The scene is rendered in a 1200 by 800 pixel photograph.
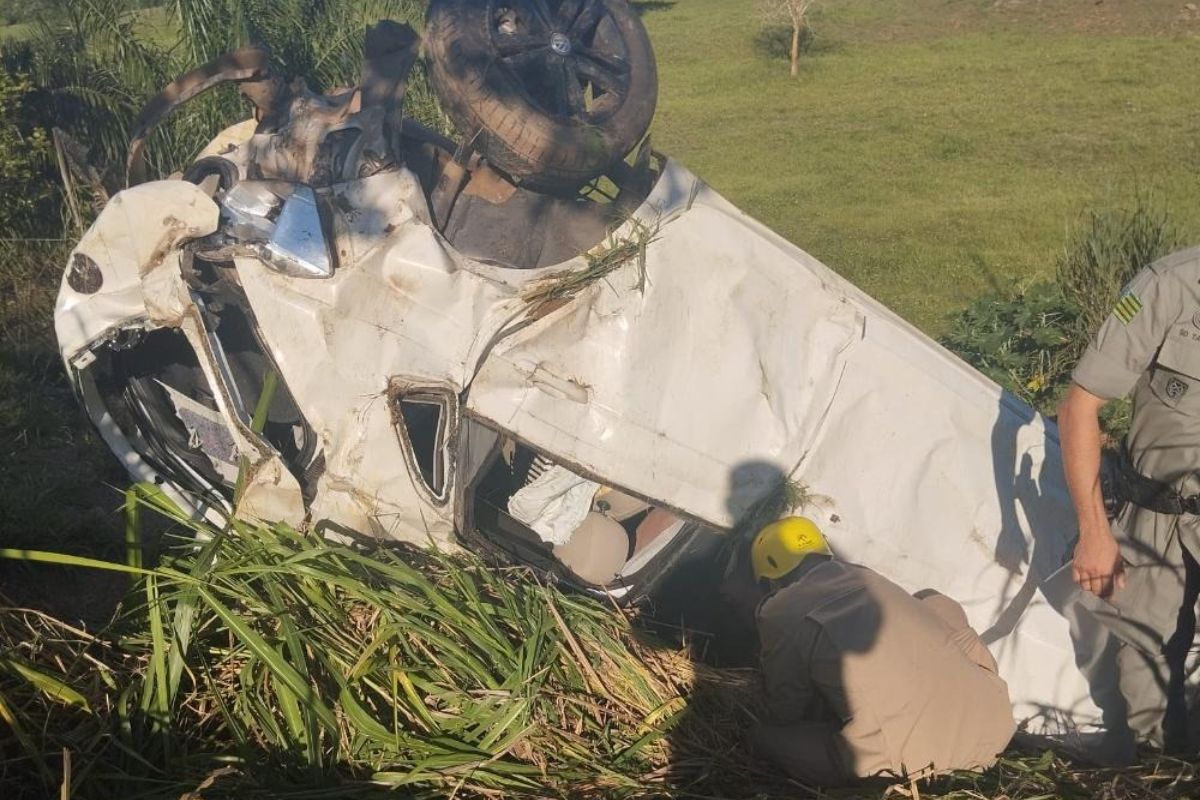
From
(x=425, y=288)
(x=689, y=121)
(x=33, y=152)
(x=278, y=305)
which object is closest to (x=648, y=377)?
(x=425, y=288)

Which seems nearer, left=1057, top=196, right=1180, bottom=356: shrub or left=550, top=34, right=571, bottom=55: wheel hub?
left=550, top=34, right=571, bottom=55: wheel hub

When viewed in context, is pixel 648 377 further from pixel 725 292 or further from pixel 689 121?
pixel 689 121

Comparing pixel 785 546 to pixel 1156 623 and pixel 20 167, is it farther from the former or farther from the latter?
pixel 20 167

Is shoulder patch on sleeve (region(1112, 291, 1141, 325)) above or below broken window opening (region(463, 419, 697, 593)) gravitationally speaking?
above

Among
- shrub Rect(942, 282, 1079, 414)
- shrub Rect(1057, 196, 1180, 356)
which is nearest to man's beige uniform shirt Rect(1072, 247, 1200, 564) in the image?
shrub Rect(942, 282, 1079, 414)

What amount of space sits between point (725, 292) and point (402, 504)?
1311 millimetres

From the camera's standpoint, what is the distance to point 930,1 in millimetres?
23453

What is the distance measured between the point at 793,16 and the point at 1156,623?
54.7 ft

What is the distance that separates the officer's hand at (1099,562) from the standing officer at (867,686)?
1.41ft

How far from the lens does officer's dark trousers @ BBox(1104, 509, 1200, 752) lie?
3.50 metres

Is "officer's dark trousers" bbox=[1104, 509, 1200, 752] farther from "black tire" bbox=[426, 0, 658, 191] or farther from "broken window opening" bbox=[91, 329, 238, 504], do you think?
"broken window opening" bbox=[91, 329, 238, 504]

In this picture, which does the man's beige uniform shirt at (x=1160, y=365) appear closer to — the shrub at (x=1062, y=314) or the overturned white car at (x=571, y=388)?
the overturned white car at (x=571, y=388)

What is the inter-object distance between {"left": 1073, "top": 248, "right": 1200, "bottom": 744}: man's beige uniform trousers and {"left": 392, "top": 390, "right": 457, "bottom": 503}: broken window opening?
2.00 metres

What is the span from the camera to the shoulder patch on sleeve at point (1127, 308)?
329cm
